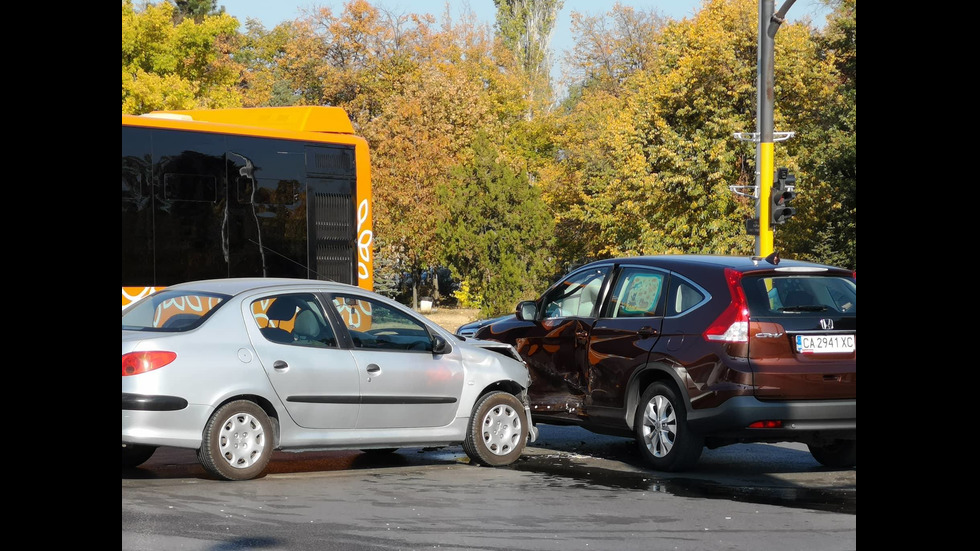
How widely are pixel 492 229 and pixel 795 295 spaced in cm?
2779

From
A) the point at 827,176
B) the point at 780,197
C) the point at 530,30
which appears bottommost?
the point at 780,197

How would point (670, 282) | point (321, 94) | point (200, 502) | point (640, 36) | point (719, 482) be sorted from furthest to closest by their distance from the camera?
1. point (640, 36)
2. point (321, 94)
3. point (670, 282)
4. point (719, 482)
5. point (200, 502)

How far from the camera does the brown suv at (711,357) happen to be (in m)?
9.15

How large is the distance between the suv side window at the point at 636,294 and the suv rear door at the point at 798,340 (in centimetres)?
87

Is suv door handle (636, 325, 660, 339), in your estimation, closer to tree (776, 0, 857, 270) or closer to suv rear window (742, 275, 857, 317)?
suv rear window (742, 275, 857, 317)

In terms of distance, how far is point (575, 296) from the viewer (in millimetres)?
11016

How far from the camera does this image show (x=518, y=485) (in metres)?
8.95

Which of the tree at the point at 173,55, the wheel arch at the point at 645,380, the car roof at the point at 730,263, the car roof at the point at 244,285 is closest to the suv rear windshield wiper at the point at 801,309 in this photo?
the car roof at the point at 730,263

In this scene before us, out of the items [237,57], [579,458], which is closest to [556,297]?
[579,458]

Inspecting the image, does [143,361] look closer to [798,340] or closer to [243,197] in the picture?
[798,340]

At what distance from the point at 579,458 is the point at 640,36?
5260 centimetres

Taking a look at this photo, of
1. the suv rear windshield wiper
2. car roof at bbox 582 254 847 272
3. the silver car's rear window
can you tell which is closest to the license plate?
the suv rear windshield wiper

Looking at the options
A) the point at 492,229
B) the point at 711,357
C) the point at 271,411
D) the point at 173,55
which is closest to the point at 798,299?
the point at 711,357
